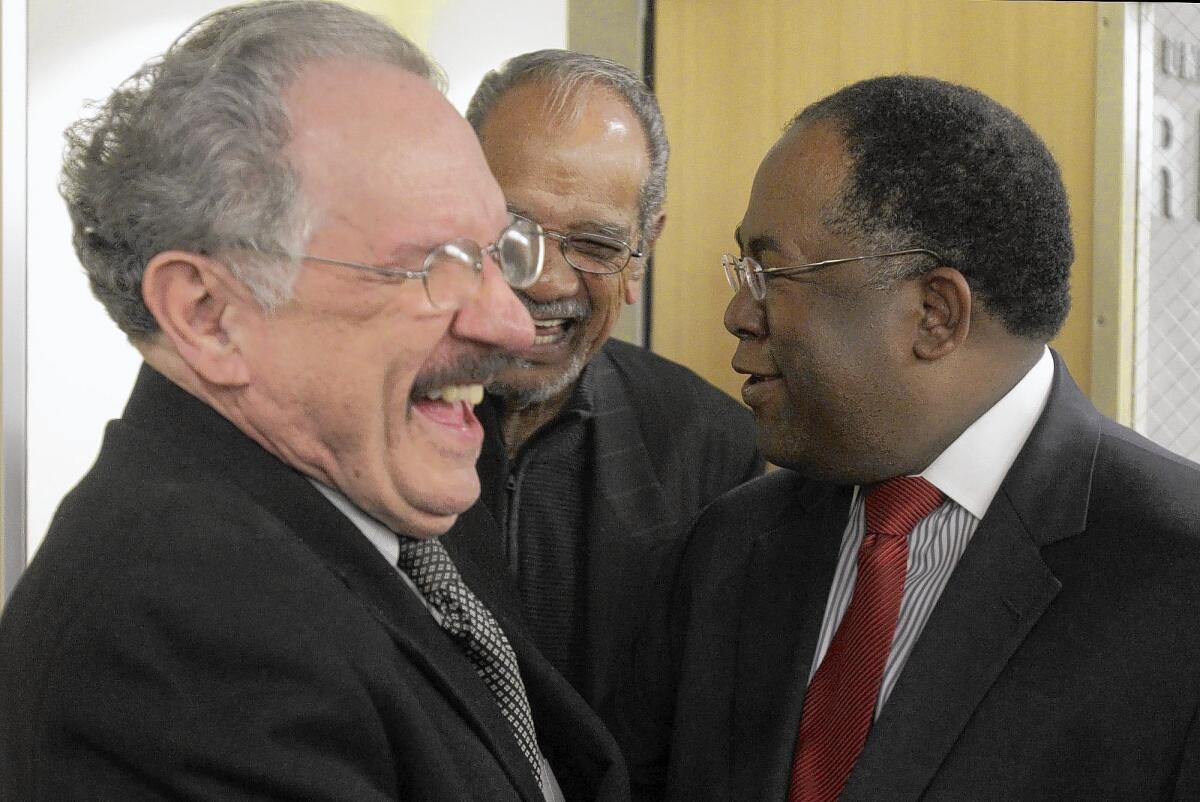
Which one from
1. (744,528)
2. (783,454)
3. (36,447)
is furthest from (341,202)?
(36,447)

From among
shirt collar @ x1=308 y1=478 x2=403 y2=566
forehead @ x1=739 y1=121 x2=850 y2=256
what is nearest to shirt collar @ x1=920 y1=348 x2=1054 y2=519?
forehead @ x1=739 y1=121 x2=850 y2=256

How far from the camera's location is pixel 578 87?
2.01 m

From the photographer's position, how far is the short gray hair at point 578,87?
2016 mm

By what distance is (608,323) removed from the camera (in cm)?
200

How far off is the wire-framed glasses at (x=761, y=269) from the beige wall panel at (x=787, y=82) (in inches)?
59.7

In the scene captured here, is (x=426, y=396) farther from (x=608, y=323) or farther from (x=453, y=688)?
(x=608, y=323)

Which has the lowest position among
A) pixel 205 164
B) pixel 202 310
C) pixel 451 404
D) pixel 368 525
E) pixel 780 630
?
pixel 780 630

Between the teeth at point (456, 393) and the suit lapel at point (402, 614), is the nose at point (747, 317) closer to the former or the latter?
the teeth at point (456, 393)

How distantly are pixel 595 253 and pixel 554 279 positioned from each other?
0.29ft

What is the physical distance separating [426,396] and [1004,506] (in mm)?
649

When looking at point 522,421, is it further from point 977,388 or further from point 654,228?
point 977,388

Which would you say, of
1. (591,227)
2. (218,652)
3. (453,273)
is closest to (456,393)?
(453,273)

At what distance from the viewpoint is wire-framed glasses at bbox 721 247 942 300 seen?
1474 mm

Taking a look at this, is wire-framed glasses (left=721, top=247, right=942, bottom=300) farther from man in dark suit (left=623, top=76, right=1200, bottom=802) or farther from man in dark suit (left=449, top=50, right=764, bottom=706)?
man in dark suit (left=449, top=50, right=764, bottom=706)
